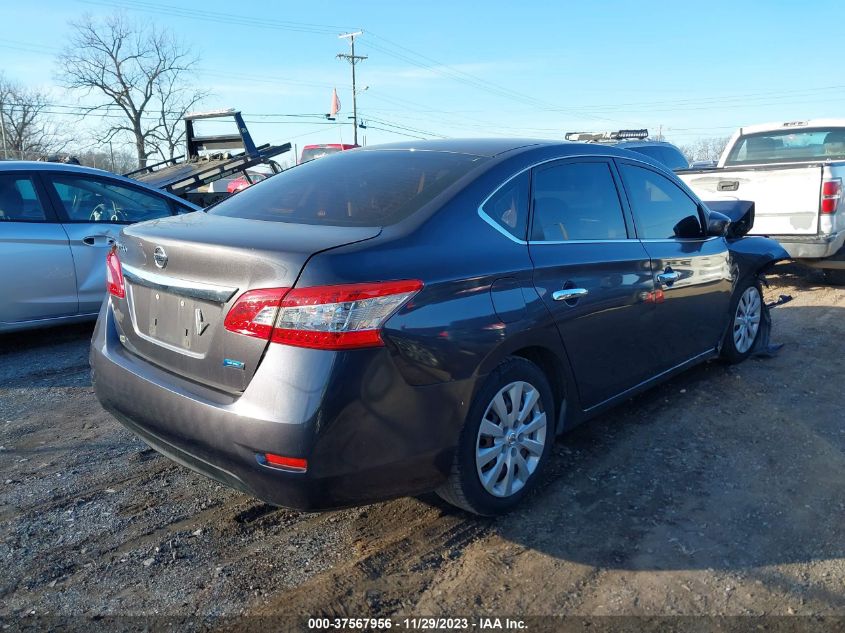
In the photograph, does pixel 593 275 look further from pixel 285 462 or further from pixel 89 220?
pixel 89 220

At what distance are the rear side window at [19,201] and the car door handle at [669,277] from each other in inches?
189

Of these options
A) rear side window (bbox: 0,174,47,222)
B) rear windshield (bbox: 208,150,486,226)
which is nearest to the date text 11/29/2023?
rear windshield (bbox: 208,150,486,226)

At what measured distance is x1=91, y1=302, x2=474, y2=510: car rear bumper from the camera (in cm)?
234

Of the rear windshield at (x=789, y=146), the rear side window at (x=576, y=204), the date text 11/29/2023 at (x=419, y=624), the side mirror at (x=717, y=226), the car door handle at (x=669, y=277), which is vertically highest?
the rear windshield at (x=789, y=146)

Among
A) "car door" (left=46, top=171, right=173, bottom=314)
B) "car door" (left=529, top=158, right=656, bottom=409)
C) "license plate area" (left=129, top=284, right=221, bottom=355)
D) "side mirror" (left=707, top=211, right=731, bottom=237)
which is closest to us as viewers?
"license plate area" (left=129, top=284, right=221, bottom=355)

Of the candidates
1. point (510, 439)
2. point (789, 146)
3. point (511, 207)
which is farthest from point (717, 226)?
point (789, 146)

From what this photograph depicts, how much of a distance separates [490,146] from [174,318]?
1787 mm

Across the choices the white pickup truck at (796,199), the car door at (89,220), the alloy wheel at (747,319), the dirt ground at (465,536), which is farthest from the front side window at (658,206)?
the car door at (89,220)

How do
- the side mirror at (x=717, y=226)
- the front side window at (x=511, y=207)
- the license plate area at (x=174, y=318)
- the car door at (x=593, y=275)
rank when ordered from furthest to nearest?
the side mirror at (x=717, y=226), the car door at (x=593, y=275), the front side window at (x=511, y=207), the license plate area at (x=174, y=318)

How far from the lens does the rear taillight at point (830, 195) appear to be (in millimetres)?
7527

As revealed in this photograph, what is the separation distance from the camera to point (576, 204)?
3.55m

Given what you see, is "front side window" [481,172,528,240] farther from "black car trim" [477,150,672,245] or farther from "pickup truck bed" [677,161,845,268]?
"pickup truck bed" [677,161,845,268]

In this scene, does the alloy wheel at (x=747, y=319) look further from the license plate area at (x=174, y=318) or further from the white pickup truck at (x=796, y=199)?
the license plate area at (x=174, y=318)

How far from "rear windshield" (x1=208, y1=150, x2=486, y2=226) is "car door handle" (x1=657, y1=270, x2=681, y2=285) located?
1394 millimetres
